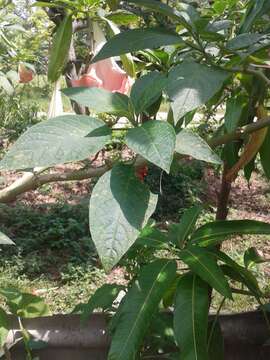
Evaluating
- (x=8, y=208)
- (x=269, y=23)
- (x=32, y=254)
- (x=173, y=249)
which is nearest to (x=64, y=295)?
(x=32, y=254)

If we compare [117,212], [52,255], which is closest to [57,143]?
[117,212]

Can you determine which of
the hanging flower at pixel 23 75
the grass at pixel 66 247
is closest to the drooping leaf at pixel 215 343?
the hanging flower at pixel 23 75

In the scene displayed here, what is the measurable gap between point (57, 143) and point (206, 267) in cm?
35

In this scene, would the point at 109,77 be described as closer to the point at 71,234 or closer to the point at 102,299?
the point at 102,299

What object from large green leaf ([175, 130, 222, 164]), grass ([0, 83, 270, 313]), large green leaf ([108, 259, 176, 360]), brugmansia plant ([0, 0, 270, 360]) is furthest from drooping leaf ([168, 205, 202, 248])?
grass ([0, 83, 270, 313])

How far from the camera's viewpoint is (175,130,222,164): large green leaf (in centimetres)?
48

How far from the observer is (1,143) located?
13.8 feet

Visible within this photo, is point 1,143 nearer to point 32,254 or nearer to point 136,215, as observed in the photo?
point 32,254

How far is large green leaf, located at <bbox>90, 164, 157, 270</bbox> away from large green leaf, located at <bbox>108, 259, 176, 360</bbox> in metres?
0.25

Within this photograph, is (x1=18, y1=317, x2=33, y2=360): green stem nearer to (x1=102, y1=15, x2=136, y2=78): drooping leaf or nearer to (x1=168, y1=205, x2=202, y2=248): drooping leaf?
(x1=168, y1=205, x2=202, y2=248): drooping leaf

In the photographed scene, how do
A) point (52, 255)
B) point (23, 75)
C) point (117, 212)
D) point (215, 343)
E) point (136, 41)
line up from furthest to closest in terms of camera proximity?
point (52, 255), point (23, 75), point (215, 343), point (136, 41), point (117, 212)

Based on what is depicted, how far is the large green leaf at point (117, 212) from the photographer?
1.45ft

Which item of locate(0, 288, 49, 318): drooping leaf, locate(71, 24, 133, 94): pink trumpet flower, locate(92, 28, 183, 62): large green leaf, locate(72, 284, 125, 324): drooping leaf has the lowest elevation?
locate(0, 288, 49, 318): drooping leaf

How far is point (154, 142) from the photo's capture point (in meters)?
0.46
